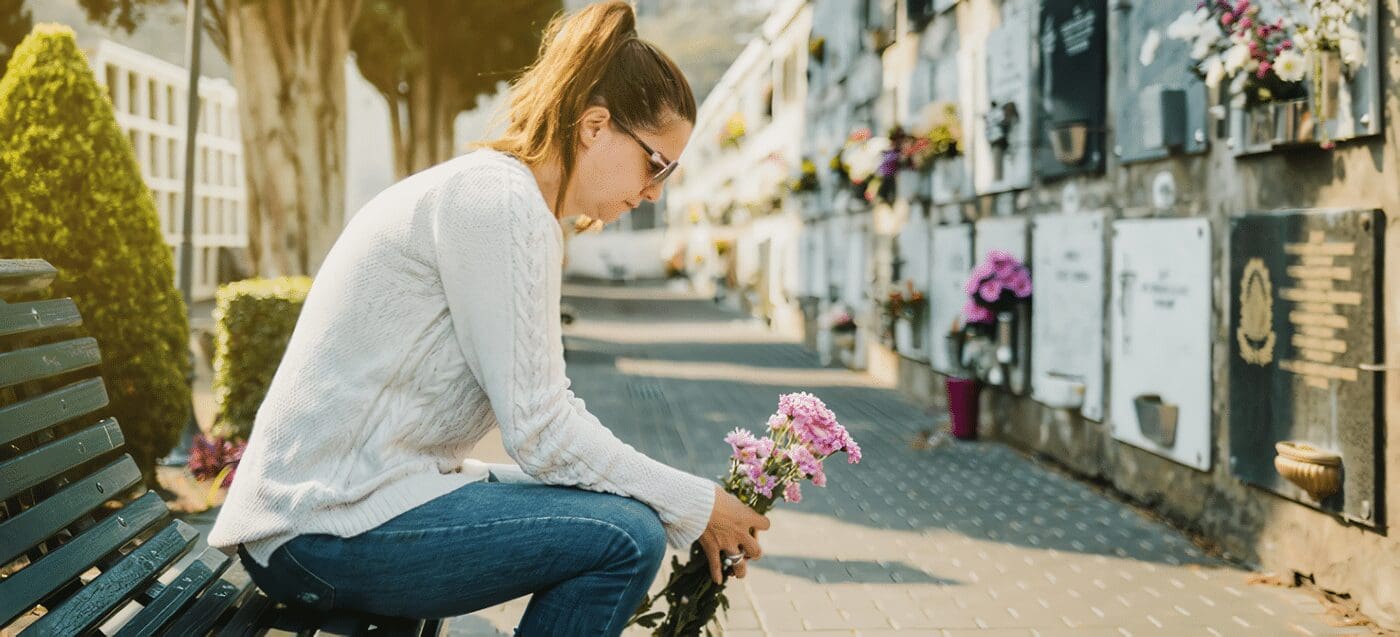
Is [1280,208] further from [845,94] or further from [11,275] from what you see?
[845,94]

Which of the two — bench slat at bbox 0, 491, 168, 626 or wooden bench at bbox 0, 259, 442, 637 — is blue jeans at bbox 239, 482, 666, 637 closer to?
wooden bench at bbox 0, 259, 442, 637

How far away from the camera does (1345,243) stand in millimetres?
5758

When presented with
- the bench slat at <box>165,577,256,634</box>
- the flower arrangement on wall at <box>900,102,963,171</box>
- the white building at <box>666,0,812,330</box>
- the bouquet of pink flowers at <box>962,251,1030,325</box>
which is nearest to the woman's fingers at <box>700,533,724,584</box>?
the bench slat at <box>165,577,256,634</box>

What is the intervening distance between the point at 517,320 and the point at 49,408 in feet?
3.03

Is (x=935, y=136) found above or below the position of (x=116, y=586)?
above

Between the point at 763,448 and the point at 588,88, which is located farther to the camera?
the point at 763,448

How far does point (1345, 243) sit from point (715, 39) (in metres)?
76.0

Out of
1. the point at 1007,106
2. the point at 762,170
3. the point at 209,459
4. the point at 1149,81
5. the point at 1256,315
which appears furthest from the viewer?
the point at 762,170

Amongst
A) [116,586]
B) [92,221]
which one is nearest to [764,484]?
[116,586]

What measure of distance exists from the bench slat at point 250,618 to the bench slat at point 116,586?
0.63 ft

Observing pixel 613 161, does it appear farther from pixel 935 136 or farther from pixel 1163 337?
pixel 935 136

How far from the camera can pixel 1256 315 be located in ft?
21.5

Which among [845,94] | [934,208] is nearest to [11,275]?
[934,208]

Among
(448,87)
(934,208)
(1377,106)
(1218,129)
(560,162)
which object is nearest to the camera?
(560,162)
